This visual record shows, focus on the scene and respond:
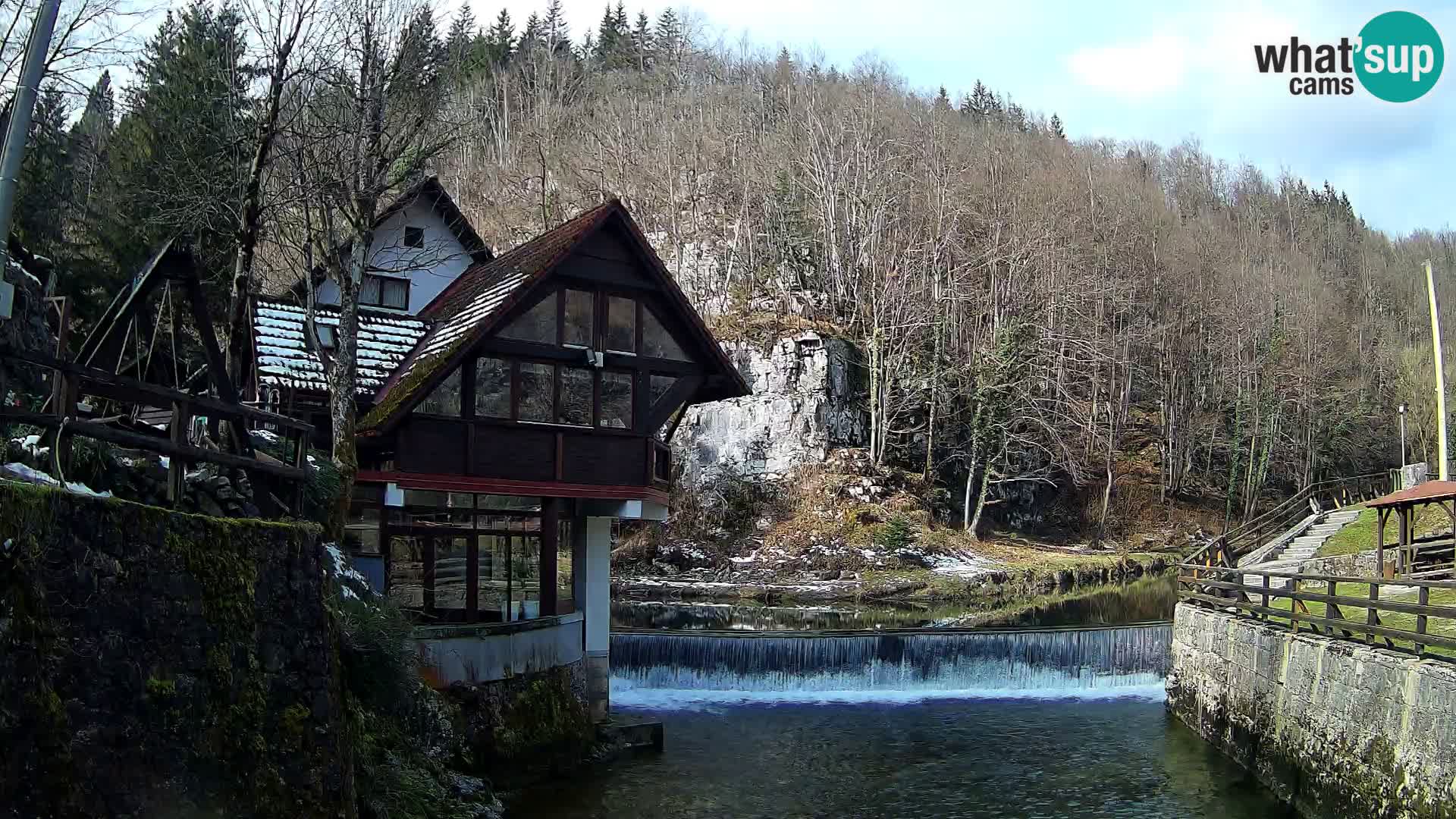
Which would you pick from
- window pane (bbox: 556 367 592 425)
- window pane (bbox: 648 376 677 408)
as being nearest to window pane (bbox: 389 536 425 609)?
window pane (bbox: 556 367 592 425)

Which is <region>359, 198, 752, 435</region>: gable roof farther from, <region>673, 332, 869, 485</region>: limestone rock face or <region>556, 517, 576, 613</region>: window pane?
<region>673, 332, 869, 485</region>: limestone rock face

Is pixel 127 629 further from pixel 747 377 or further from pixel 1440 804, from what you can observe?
pixel 747 377

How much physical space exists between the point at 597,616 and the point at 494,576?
1.87m

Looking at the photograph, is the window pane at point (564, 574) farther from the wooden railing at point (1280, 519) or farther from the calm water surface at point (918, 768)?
the wooden railing at point (1280, 519)

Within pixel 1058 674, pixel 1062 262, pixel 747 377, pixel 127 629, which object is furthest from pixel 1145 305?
pixel 127 629

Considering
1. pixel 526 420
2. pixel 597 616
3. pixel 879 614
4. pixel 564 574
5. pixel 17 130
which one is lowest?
pixel 879 614

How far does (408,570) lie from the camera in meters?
19.0

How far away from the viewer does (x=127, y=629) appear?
8156mm

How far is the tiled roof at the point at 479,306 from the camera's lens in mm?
17781

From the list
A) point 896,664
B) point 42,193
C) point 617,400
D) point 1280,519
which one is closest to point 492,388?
point 617,400

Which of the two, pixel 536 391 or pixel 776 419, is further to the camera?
pixel 776 419

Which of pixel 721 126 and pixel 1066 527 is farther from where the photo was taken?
pixel 721 126

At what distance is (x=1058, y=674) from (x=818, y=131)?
3693 centimetres

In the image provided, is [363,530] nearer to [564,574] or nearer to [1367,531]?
[564,574]
